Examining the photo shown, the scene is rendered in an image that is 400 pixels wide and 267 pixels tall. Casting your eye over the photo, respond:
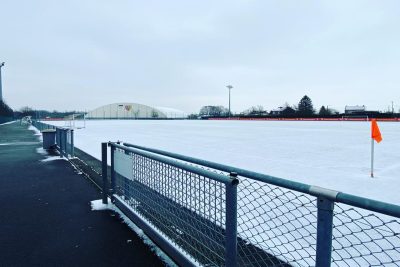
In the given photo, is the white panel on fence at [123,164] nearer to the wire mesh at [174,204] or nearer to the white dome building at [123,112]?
the wire mesh at [174,204]

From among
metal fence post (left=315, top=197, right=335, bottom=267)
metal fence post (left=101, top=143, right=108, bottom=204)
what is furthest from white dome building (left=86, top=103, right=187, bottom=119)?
metal fence post (left=315, top=197, right=335, bottom=267)

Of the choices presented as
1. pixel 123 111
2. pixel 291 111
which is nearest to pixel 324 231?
pixel 291 111

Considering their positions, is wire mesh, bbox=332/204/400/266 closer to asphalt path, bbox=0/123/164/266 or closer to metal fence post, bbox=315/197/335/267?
metal fence post, bbox=315/197/335/267

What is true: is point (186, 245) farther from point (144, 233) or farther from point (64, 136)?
point (64, 136)

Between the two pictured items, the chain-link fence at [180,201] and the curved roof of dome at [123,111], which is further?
the curved roof of dome at [123,111]

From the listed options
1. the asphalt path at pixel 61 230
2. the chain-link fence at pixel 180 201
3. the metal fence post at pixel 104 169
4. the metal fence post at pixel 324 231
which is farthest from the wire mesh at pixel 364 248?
the metal fence post at pixel 104 169

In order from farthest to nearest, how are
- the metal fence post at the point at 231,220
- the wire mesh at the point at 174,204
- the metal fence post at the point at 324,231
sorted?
the wire mesh at the point at 174,204, the metal fence post at the point at 231,220, the metal fence post at the point at 324,231

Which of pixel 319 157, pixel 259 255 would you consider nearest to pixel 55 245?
pixel 259 255

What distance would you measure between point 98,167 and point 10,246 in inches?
222

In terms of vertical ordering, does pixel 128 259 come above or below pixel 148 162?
below

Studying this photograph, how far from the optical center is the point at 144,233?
447 cm

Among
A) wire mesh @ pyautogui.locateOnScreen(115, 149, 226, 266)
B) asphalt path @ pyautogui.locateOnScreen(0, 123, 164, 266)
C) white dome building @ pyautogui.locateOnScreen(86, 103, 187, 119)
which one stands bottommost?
asphalt path @ pyautogui.locateOnScreen(0, 123, 164, 266)

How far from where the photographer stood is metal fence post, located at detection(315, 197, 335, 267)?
1.93m

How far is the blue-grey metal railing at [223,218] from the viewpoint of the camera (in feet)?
7.50
